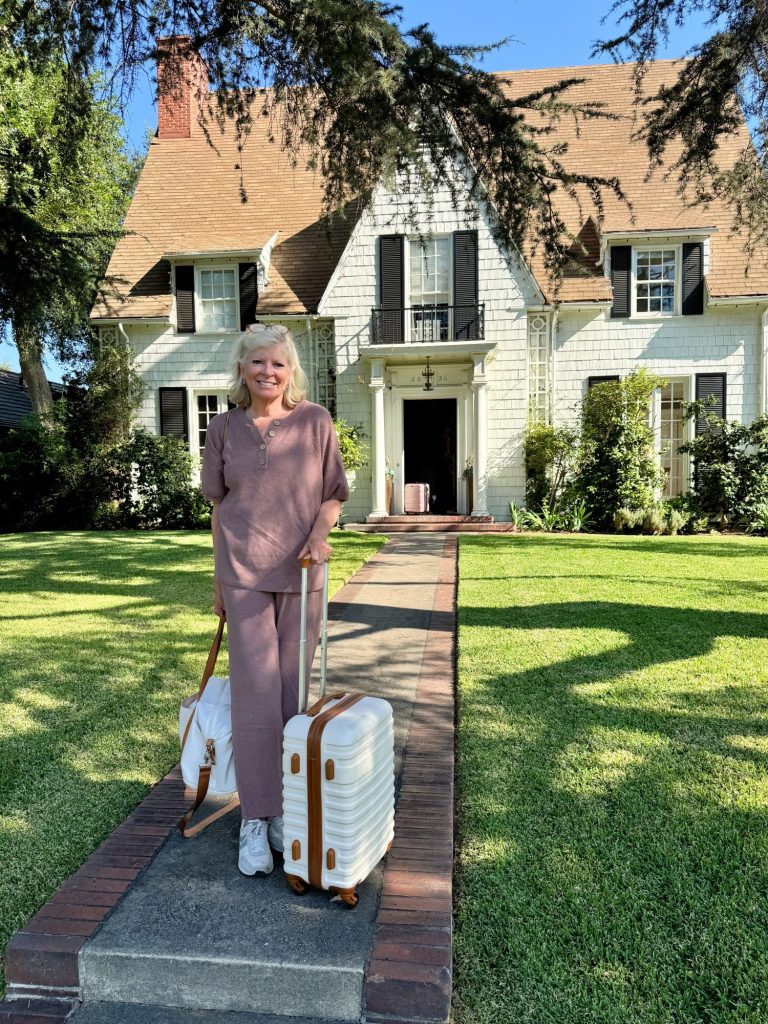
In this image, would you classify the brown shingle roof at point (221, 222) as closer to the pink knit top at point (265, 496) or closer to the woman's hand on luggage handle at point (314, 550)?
the pink knit top at point (265, 496)

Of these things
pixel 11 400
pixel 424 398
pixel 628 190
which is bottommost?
pixel 424 398

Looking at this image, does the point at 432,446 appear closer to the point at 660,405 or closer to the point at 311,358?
the point at 311,358

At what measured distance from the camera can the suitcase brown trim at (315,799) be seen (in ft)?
7.26

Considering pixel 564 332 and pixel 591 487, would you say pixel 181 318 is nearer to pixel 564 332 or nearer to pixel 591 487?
pixel 564 332

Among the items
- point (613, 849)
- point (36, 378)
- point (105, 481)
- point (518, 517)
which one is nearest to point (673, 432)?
point (518, 517)

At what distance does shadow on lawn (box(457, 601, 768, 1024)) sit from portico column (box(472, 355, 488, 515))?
10.2m

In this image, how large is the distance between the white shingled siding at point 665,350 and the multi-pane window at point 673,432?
0.48 metres

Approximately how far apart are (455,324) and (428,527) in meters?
4.41

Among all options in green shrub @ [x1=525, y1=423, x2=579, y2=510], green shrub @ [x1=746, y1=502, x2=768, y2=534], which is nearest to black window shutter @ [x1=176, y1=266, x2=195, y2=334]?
green shrub @ [x1=525, y1=423, x2=579, y2=510]

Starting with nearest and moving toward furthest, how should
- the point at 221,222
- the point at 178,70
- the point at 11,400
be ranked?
the point at 178,70
the point at 221,222
the point at 11,400

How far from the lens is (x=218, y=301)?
16.2 metres

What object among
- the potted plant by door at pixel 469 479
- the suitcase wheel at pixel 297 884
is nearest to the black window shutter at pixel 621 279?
the potted plant by door at pixel 469 479

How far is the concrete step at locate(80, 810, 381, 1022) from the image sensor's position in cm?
193

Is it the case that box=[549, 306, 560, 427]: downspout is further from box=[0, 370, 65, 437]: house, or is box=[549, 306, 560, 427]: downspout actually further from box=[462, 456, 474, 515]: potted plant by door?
box=[0, 370, 65, 437]: house
